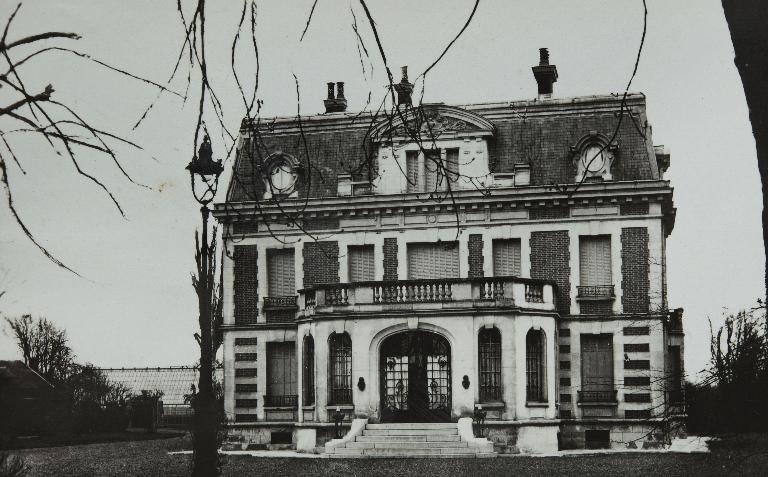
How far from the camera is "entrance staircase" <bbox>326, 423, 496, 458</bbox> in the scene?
25.7 metres

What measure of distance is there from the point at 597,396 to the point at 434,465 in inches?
320

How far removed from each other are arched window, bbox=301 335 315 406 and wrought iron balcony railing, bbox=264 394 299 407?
1.69 meters

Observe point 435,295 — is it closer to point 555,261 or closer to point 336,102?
point 555,261

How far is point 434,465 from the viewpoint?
22859 millimetres

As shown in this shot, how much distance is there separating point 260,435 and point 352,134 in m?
9.35

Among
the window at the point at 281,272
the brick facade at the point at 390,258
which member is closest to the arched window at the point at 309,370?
the window at the point at 281,272

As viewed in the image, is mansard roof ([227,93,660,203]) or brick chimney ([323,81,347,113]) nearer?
mansard roof ([227,93,660,203])

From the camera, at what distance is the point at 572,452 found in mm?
27344

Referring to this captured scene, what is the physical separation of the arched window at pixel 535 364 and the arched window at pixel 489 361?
0.81m

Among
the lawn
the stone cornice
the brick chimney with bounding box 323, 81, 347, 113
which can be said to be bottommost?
the lawn

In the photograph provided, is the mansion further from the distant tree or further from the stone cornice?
the distant tree

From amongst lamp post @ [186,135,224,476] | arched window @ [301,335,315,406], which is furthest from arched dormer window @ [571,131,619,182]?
lamp post @ [186,135,224,476]

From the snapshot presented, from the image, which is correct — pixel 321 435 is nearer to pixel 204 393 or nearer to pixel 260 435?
pixel 260 435

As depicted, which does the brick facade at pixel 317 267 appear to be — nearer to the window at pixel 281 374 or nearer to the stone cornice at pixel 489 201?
the stone cornice at pixel 489 201
